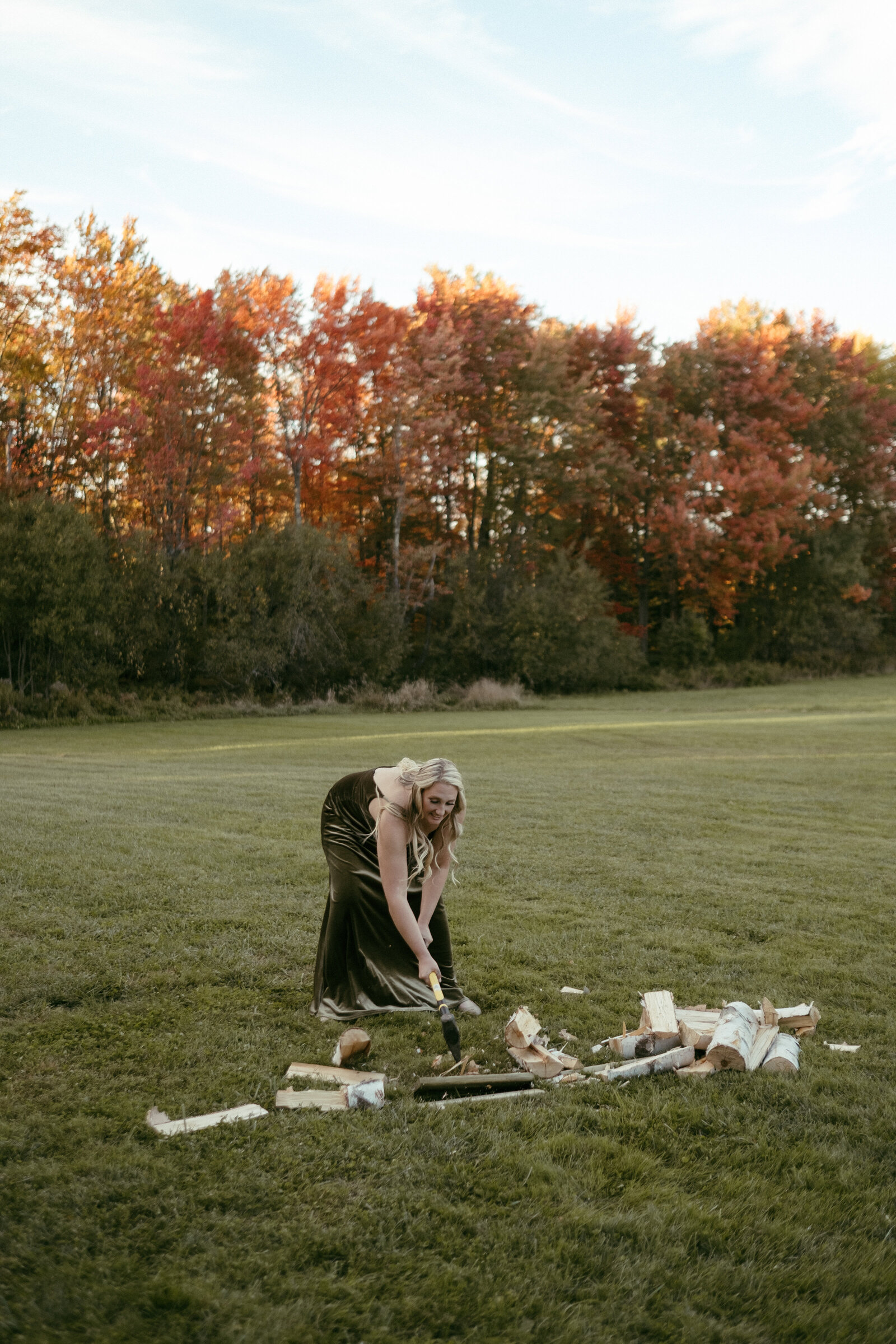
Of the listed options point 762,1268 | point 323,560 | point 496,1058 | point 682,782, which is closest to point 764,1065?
point 496,1058

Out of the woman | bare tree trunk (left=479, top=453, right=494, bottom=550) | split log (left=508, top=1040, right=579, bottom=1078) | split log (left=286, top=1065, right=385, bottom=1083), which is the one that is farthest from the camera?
bare tree trunk (left=479, top=453, right=494, bottom=550)

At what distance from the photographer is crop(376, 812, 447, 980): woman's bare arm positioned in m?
4.41

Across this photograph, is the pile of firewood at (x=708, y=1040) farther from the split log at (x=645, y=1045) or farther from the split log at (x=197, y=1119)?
the split log at (x=197, y=1119)

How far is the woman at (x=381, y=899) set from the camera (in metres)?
4.46

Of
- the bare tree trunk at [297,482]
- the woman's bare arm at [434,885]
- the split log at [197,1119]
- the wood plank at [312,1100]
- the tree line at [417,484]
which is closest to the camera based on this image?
the split log at [197,1119]

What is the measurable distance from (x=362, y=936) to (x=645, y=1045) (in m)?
1.43

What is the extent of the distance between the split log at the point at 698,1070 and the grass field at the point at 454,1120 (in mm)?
65

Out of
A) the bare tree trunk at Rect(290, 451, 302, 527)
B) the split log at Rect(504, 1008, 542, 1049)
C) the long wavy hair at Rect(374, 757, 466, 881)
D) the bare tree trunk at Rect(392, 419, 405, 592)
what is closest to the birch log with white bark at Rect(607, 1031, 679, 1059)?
the split log at Rect(504, 1008, 542, 1049)

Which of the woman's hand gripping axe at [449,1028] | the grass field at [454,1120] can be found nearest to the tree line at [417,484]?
the grass field at [454,1120]

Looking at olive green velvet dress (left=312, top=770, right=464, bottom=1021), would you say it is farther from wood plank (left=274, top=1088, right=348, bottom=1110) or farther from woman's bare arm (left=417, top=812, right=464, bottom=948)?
wood plank (left=274, top=1088, right=348, bottom=1110)

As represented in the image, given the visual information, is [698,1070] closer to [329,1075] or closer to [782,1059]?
[782,1059]

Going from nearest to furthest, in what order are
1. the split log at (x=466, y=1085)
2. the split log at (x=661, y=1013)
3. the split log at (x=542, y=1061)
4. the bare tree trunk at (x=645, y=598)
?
the split log at (x=466, y=1085), the split log at (x=542, y=1061), the split log at (x=661, y=1013), the bare tree trunk at (x=645, y=598)

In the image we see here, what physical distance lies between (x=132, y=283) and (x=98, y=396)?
3.02 metres

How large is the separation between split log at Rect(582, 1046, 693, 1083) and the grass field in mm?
86
